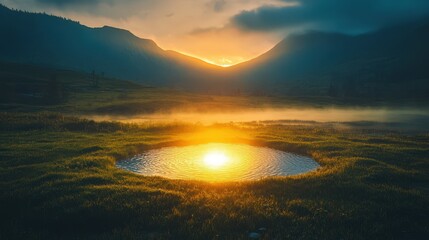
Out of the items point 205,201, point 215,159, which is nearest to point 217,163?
point 215,159

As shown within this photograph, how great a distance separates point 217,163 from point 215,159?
1519 millimetres

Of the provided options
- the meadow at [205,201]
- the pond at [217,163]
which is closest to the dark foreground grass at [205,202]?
the meadow at [205,201]

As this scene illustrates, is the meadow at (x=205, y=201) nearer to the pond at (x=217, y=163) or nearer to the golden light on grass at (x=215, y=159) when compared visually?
the pond at (x=217, y=163)

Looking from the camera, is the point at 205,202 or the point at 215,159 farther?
the point at 215,159

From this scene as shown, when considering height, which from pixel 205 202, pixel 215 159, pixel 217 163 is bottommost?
pixel 205 202

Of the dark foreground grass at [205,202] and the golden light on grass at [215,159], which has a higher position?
the golden light on grass at [215,159]

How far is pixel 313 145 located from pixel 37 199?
2701 centimetres

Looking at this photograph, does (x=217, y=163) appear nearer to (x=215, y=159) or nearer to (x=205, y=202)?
(x=215, y=159)

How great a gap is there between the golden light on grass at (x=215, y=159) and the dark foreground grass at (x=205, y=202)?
6522 mm

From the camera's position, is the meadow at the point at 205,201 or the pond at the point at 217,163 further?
the pond at the point at 217,163

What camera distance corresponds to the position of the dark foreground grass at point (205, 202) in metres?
15.3

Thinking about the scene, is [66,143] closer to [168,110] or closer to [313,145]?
[313,145]

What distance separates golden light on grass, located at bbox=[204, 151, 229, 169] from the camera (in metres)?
28.1

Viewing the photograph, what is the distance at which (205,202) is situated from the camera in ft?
60.1
